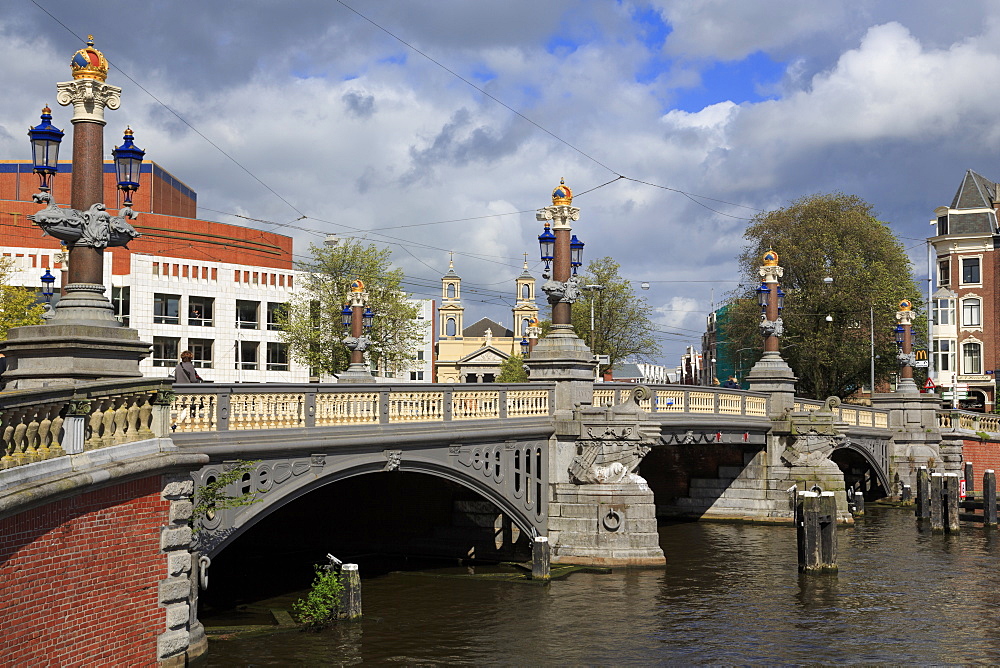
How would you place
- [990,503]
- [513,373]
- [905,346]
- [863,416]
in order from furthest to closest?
[513,373] < [905,346] < [863,416] < [990,503]

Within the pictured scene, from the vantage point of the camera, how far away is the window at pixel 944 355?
69000 millimetres

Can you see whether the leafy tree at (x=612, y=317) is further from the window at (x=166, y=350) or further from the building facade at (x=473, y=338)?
the building facade at (x=473, y=338)

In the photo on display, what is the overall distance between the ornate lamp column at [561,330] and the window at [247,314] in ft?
130

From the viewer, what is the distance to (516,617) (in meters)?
20.9

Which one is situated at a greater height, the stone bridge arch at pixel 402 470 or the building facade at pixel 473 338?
the building facade at pixel 473 338

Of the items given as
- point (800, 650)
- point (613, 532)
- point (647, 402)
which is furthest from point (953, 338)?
point (800, 650)

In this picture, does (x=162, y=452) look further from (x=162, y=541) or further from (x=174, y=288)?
(x=174, y=288)

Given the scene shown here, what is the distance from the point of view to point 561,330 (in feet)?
87.4

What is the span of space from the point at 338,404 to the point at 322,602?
3564 mm

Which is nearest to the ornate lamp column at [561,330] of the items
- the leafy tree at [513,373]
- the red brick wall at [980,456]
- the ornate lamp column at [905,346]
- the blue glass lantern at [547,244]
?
the blue glass lantern at [547,244]

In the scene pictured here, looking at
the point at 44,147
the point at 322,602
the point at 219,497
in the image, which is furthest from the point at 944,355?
the point at 44,147

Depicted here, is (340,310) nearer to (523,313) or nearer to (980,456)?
(980,456)

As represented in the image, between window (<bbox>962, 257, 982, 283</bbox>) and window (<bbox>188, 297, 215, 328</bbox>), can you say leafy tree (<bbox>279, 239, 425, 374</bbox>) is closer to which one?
window (<bbox>188, 297, 215, 328</bbox>)

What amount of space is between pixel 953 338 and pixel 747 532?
1565 inches
